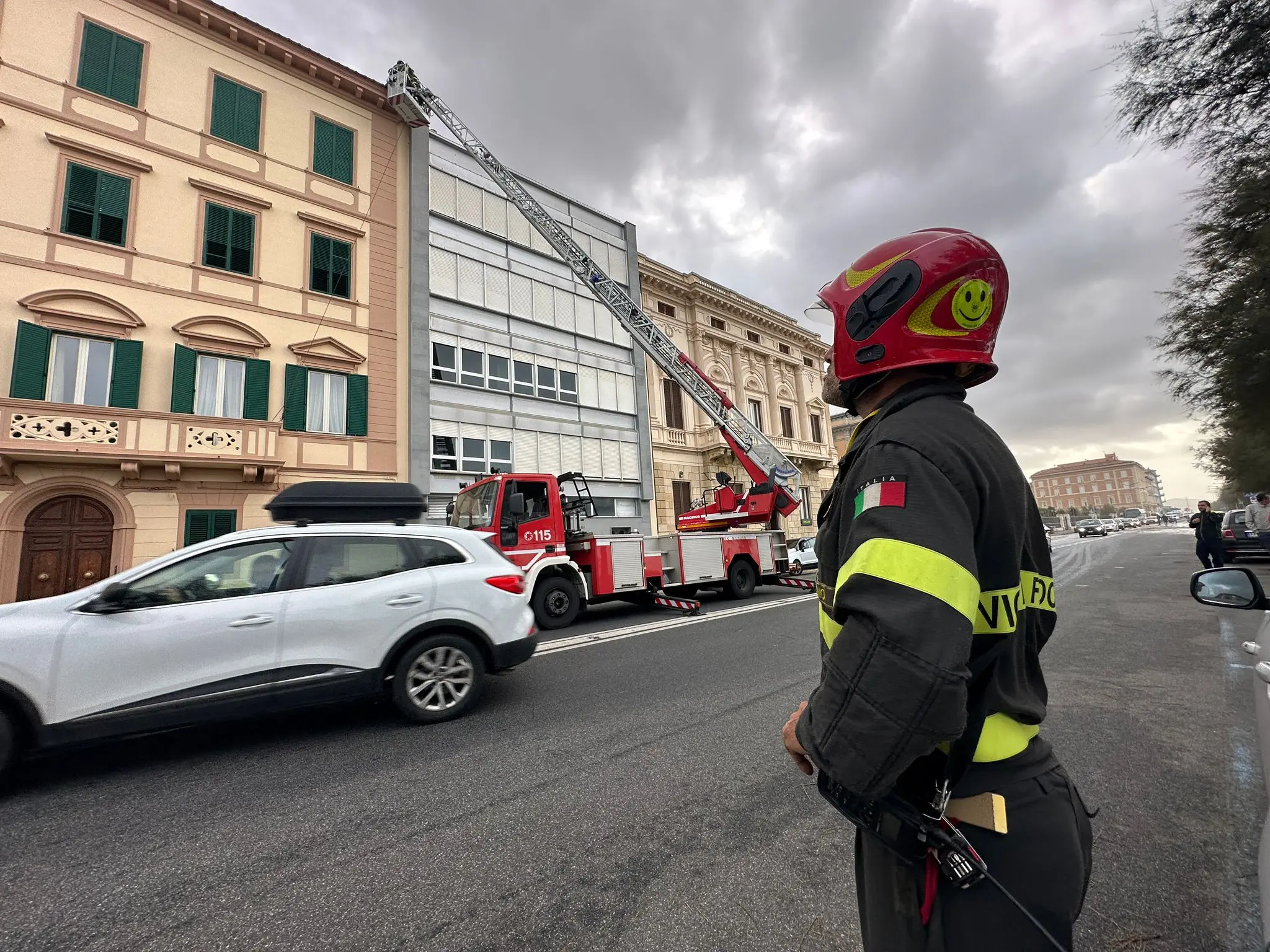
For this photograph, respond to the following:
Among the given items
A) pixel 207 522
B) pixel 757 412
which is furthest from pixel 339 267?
pixel 757 412

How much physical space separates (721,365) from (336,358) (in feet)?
57.1

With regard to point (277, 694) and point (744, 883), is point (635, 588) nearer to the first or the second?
point (277, 694)

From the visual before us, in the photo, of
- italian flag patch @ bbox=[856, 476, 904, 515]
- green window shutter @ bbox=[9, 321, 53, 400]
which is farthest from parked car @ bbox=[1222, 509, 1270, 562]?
green window shutter @ bbox=[9, 321, 53, 400]

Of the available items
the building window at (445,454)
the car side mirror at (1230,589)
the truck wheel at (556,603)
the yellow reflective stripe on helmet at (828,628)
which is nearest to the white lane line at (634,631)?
the truck wheel at (556,603)

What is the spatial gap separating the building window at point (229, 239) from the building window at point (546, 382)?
27.8ft

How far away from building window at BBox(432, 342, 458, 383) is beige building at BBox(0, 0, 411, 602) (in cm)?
109

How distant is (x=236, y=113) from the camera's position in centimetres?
1501

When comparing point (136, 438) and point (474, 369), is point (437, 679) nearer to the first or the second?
point (136, 438)

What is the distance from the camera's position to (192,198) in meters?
14.1

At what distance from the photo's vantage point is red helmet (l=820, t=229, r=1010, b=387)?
4.11 ft

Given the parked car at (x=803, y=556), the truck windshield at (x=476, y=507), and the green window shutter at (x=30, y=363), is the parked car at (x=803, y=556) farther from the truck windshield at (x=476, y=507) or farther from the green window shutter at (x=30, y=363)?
the green window shutter at (x=30, y=363)

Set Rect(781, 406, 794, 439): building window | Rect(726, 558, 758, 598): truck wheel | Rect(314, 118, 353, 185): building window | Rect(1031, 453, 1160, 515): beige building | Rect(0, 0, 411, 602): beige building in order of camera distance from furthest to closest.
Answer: Rect(1031, 453, 1160, 515): beige building, Rect(781, 406, 794, 439): building window, Rect(314, 118, 353, 185): building window, Rect(726, 558, 758, 598): truck wheel, Rect(0, 0, 411, 602): beige building

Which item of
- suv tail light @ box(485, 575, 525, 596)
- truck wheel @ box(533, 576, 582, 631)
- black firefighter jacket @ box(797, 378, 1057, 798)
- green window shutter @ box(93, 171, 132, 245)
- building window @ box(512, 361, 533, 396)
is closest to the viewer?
black firefighter jacket @ box(797, 378, 1057, 798)

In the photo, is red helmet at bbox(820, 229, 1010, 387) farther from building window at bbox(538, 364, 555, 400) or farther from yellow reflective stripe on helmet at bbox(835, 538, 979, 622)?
building window at bbox(538, 364, 555, 400)
